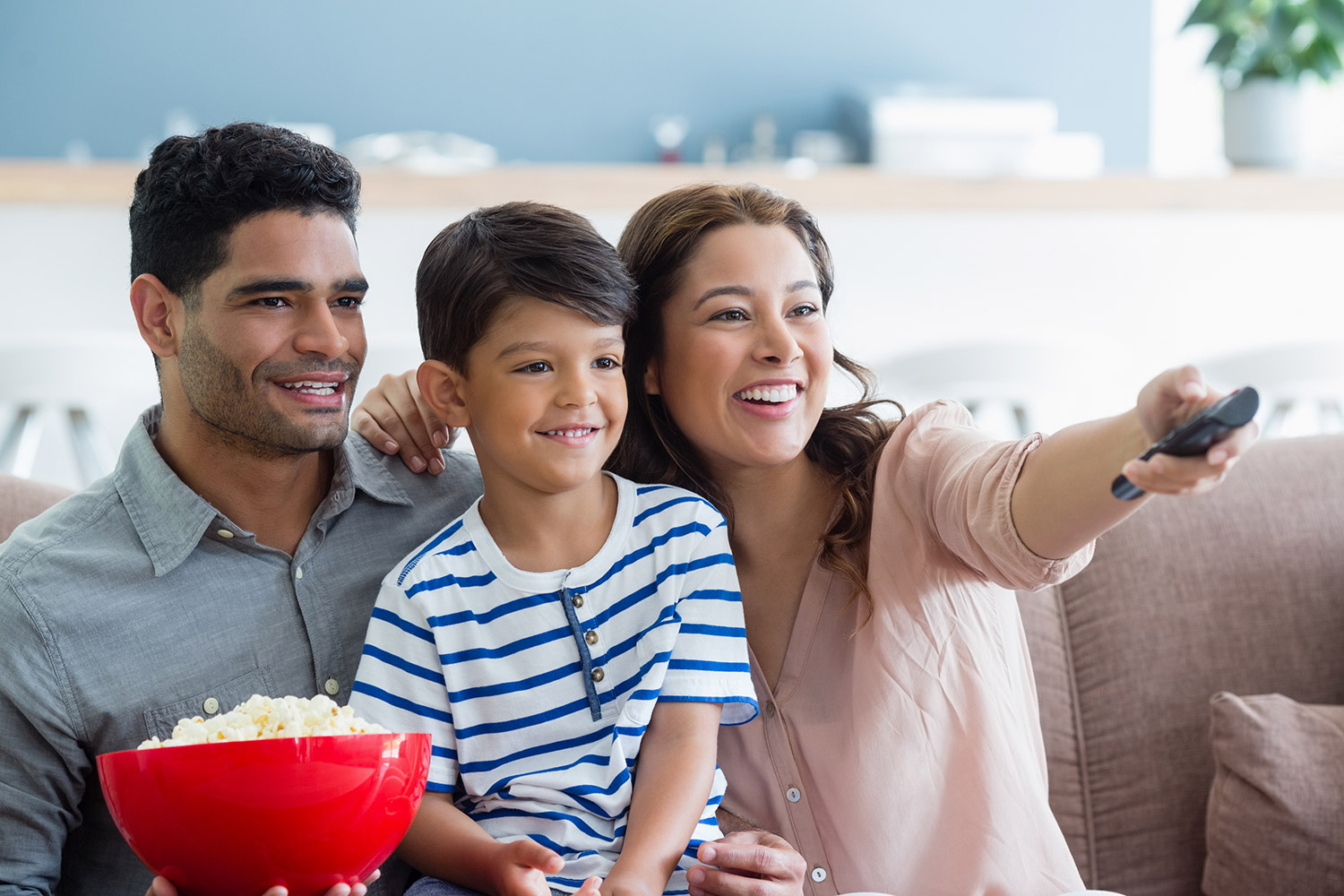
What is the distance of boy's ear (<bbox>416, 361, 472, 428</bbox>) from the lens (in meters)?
1.29

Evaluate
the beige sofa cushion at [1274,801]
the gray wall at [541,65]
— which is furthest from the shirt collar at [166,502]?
the gray wall at [541,65]

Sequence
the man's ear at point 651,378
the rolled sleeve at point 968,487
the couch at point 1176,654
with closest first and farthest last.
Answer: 1. the rolled sleeve at point 968,487
2. the man's ear at point 651,378
3. the couch at point 1176,654

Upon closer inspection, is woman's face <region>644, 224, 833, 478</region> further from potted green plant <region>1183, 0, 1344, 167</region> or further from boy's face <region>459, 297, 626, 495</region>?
potted green plant <region>1183, 0, 1344, 167</region>

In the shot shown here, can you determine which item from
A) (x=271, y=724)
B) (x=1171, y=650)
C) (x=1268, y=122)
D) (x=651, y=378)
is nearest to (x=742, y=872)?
(x=271, y=724)

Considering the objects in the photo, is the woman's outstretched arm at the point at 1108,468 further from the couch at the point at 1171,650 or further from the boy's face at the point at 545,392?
the couch at the point at 1171,650

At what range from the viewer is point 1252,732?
1559 mm

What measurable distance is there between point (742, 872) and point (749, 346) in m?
0.54

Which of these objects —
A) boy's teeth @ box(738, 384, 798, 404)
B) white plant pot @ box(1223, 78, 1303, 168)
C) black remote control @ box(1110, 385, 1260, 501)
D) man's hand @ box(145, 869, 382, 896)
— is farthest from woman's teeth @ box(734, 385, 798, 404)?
white plant pot @ box(1223, 78, 1303, 168)

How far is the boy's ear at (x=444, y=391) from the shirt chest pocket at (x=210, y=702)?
0.33 meters

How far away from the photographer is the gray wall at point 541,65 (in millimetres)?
4438

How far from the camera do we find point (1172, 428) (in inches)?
36.2

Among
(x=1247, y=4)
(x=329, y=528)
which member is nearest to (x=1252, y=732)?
(x=329, y=528)

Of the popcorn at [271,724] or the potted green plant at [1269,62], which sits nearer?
the popcorn at [271,724]

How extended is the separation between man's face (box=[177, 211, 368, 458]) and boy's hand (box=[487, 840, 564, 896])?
49 centimetres
